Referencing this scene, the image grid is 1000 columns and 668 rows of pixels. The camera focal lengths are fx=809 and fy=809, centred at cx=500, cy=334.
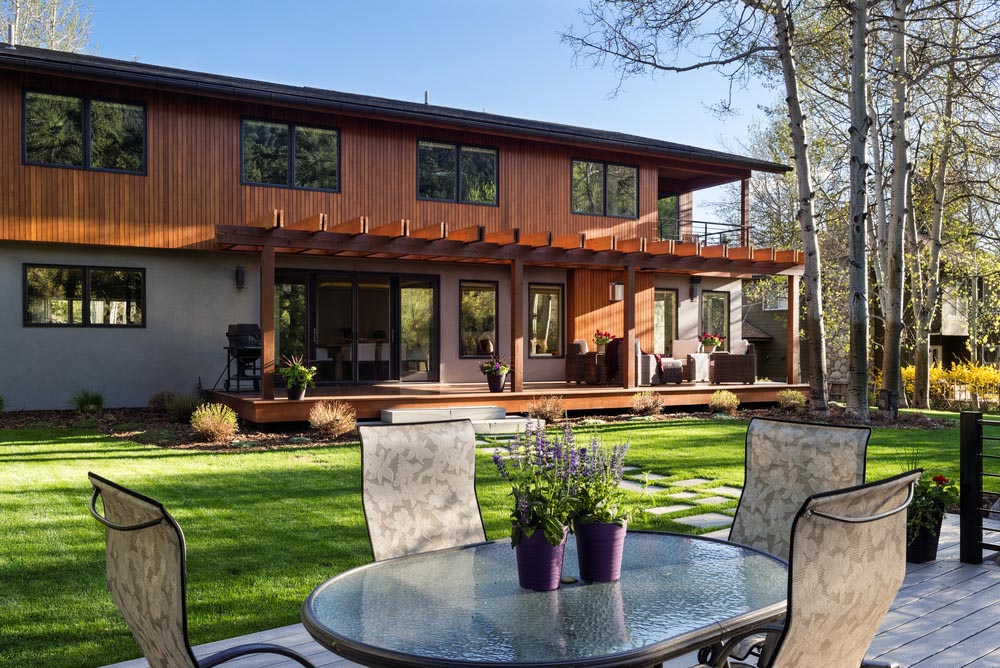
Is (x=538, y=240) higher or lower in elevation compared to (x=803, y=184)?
lower

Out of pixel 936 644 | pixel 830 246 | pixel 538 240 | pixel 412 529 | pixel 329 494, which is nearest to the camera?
pixel 412 529

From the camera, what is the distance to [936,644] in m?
3.44

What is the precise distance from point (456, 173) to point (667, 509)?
396 inches

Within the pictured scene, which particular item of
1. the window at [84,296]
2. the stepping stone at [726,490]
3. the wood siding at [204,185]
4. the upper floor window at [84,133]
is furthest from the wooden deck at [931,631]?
the upper floor window at [84,133]

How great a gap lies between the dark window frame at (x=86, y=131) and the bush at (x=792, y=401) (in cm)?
1158

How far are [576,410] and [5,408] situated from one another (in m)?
Answer: 8.82

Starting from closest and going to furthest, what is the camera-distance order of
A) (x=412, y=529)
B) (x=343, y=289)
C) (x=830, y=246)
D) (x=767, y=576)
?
(x=767, y=576) → (x=412, y=529) → (x=343, y=289) → (x=830, y=246)

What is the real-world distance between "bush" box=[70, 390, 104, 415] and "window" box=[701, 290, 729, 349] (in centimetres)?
1268

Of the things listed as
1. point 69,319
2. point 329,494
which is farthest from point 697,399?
point 69,319

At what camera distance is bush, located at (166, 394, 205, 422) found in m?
11.6

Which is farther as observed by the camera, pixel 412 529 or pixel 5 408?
pixel 5 408

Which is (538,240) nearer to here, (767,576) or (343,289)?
(343,289)

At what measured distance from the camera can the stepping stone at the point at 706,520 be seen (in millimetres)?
5859

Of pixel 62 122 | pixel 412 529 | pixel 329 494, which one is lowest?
pixel 329 494
